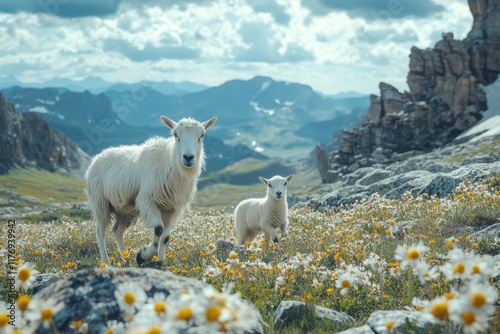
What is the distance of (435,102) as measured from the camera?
346ft

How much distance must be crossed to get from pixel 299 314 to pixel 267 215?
32.3ft

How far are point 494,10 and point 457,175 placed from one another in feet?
343

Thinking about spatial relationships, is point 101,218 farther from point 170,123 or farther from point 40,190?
point 40,190

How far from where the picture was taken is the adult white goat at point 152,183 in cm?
1201

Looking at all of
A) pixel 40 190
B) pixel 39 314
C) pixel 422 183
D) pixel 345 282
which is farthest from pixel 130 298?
pixel 40 190

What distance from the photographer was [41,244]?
15.8 meters

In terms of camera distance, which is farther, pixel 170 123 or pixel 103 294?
pixel 170 123

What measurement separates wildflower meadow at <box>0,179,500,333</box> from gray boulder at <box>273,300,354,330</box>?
0.38 feet

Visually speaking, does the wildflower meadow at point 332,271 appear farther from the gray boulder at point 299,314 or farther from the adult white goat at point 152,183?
the adult white goat at point 152,183

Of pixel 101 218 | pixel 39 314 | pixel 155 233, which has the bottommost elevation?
pixel 101 218

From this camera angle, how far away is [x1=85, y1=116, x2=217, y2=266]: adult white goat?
12.0m

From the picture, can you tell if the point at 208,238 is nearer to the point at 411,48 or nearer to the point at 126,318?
the point at 126,318

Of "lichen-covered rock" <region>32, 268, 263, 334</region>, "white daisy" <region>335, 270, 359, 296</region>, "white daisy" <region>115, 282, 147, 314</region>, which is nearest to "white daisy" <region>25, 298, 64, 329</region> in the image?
"lichen-covered rock" <region>32, 268, 263, 334</region>

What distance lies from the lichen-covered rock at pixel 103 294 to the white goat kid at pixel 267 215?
10372 millimetres
